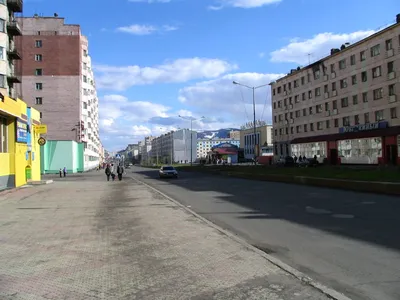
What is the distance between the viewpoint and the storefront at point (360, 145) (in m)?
45.6

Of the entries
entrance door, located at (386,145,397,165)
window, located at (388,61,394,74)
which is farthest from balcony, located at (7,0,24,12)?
entrance door, located at (386,145,397,165)

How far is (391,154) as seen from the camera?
149ft

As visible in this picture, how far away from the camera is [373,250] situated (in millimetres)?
7191

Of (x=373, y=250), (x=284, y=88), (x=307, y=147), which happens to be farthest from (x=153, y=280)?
(x=284, y=88)

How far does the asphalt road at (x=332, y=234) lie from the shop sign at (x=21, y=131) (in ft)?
48.4

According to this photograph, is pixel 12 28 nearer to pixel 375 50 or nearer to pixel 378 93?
pixel 375 50

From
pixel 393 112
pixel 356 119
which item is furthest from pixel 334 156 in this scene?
pixel 393 112

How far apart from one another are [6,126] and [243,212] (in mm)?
17408

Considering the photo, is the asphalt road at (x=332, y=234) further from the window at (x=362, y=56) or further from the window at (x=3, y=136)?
the window at (x=362, y=56)

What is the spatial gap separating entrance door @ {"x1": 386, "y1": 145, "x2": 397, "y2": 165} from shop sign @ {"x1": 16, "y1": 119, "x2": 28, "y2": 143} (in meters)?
37.2

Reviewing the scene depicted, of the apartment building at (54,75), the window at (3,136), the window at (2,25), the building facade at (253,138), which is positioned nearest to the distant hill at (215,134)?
the building facade at (253,138)

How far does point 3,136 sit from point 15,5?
3040 centimetres

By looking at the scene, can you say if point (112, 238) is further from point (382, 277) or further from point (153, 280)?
point (382, 277)

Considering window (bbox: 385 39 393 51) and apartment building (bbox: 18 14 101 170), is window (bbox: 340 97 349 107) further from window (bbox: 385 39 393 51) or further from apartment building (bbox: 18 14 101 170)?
apartment building (bbox: 18 14 101 170)
